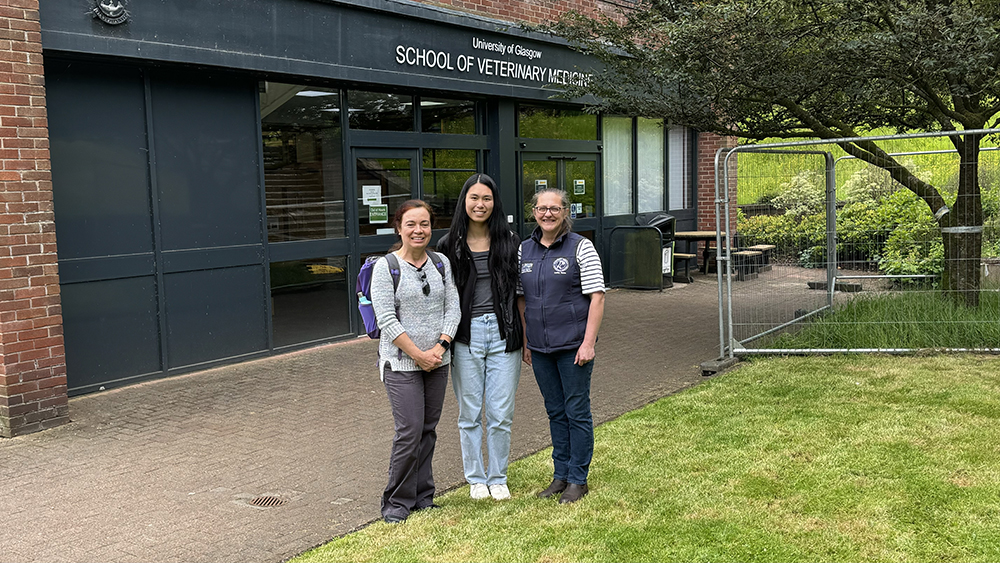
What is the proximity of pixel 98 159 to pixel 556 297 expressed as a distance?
491 centimetres

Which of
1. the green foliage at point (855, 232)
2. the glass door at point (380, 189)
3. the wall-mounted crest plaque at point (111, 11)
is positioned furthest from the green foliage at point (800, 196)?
the wall-mounted crest plaque at point (111, 11)

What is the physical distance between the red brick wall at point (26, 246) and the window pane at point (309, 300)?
2739mm

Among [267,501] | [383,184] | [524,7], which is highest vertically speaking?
[524,7]

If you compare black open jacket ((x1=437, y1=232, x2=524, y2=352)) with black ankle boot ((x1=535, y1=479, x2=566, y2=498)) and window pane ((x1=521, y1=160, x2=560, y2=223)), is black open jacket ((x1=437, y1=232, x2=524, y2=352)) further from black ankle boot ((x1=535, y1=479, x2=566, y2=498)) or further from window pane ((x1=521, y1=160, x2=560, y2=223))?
A: window pane ((x1=521, y1=160, x2=560, y2=223))

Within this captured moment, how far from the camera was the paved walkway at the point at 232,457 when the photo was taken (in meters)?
4.50

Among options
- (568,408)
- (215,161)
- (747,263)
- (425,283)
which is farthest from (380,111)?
(568,408)

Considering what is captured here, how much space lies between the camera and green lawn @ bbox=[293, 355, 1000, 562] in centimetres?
410

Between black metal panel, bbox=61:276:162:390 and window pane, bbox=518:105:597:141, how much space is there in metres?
6.09

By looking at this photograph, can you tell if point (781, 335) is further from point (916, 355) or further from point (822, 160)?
point (822, 160)

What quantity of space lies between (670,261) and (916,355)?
612 cm

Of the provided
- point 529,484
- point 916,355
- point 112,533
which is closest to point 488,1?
point 916,355

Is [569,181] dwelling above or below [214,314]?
above

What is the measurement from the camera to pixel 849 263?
9.47 metres

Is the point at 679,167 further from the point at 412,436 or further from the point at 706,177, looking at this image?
the point at 412,436
